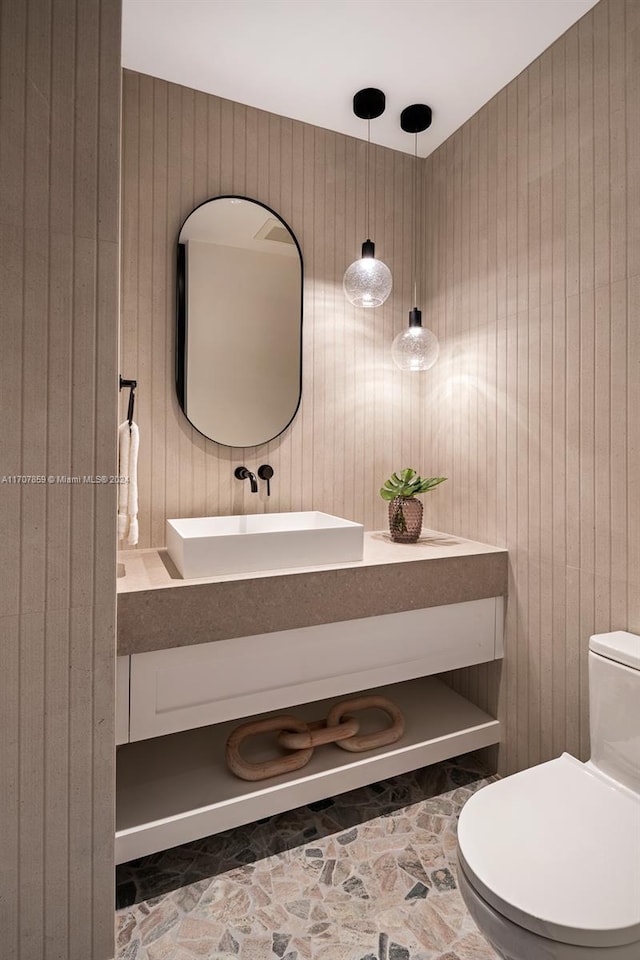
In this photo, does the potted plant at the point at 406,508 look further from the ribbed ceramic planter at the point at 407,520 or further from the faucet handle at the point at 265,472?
the faucet handle at the point at 265,472

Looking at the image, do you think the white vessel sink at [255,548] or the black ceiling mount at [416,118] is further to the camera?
the black ceiling mount at [416,118]

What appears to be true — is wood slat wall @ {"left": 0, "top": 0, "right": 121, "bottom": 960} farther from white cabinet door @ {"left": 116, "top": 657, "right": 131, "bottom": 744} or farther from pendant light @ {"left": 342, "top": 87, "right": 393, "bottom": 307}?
pendant light @ {"left": 342, "top": 87, "right": 393, "bottom": 307}

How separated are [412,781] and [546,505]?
1.14 m

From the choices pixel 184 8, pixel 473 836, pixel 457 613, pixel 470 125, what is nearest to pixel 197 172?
pixel 184 8

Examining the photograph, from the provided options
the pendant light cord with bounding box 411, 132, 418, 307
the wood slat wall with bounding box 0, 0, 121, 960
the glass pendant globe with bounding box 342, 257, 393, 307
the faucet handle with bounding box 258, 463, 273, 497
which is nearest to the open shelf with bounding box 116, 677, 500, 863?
the wood slat wall with bounding box 0, 0, 121, 960

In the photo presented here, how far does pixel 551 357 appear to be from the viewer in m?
1.72

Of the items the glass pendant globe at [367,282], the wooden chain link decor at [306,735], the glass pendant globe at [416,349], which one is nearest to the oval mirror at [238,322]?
the glass pendant globe at [367,282]

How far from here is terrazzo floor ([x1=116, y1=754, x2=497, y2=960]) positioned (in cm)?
131

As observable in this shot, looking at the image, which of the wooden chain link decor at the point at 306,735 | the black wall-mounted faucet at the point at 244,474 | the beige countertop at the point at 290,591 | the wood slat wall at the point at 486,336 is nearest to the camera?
the beige countertop at the point at 290,591

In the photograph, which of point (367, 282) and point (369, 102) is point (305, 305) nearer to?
point (367, 282)

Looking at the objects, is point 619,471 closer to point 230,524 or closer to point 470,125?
point 230,524

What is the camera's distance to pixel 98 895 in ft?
4.12

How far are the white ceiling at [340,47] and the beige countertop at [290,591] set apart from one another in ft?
5.55

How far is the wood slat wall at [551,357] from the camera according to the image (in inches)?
59.2
